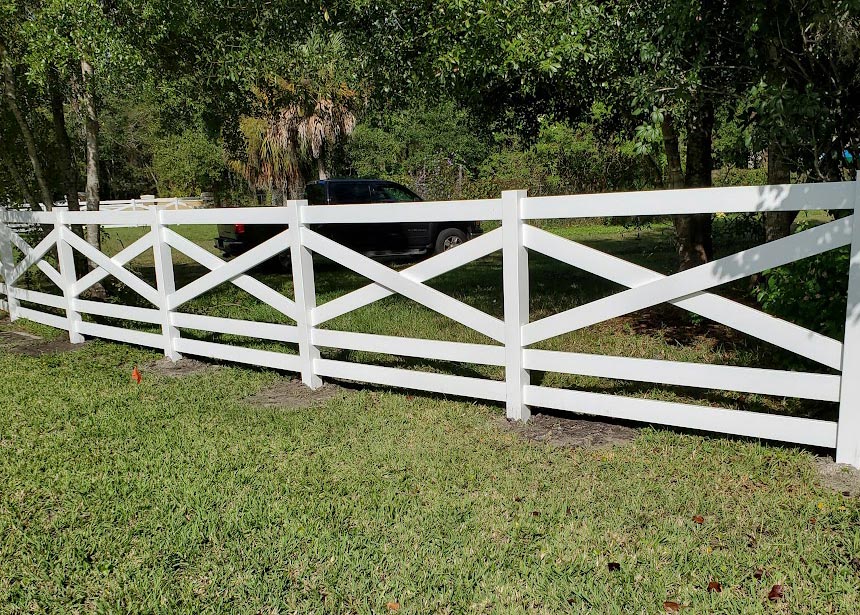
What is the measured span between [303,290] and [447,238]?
9892 millimetres

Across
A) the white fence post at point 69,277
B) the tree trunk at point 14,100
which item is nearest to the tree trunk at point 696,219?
the white fence post at point 69,277

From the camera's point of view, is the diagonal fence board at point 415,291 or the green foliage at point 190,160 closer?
the diagonal fence board at point 415,291

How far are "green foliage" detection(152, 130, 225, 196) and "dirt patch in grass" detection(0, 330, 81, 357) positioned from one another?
77.7 feet

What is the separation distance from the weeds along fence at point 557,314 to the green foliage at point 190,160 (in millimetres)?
26788

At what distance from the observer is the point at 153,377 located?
21.9 feet

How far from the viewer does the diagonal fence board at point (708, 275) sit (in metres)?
3.77

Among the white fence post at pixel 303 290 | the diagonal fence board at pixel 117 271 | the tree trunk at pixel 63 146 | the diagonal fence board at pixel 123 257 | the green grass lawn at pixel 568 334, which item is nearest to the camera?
the green grass lawn at pixel 568 334

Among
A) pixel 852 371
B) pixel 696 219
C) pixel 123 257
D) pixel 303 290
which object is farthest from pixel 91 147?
pixel 852 371

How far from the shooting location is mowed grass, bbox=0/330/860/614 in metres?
3.04

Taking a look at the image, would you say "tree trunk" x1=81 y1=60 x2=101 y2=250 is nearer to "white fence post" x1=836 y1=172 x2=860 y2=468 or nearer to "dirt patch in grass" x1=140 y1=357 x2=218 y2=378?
"dirt patch in grass" x1=140 y1=357 x2=218 y2=378

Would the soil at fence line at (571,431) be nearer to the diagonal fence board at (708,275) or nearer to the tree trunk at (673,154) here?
the diagonal fence board at (708,275)

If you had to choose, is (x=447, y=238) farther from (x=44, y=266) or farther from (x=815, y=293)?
(x=815, y=293)

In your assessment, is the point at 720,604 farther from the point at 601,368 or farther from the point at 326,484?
the point at 326,484

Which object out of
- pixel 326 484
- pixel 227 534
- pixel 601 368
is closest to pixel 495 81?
pixel 601 368
